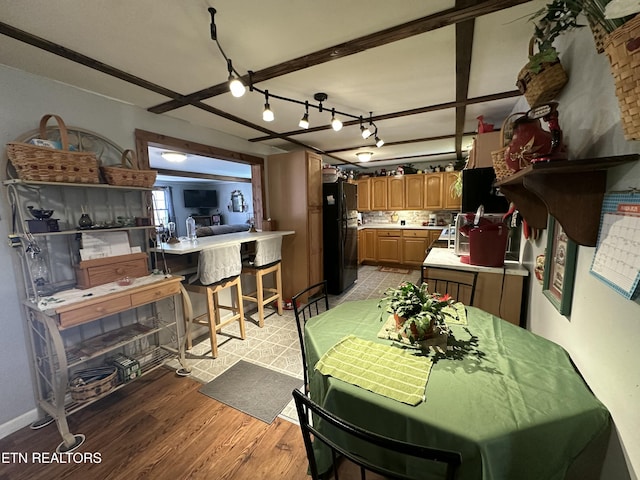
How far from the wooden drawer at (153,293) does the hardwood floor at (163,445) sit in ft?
2.43

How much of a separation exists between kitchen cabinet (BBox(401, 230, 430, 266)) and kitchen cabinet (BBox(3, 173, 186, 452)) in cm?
453

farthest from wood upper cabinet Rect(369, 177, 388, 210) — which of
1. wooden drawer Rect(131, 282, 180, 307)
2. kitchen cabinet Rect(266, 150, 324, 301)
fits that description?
wooden drawer Rect(131, 282, 180, 307)

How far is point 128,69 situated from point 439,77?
2103 mm

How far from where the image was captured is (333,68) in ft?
5.72

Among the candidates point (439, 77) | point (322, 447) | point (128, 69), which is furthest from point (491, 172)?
point (128, 69)

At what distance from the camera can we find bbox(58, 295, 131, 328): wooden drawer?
157 cm

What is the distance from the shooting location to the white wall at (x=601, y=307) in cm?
77

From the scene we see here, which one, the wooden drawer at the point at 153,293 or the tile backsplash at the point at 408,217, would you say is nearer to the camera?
the wooden drawer at the point at 153,293

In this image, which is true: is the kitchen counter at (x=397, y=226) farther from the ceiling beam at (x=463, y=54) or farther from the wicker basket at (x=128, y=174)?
the wicker basket at (x=128, y=174)

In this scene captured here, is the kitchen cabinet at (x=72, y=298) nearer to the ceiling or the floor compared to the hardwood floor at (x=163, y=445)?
nearer to the ceiling

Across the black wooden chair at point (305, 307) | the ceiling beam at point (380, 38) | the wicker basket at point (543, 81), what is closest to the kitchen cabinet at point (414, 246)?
the black wooden chair at point (305, 307)

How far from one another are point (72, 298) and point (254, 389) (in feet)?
4.50

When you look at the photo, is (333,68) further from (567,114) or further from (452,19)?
(567,114)

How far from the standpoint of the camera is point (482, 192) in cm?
252
